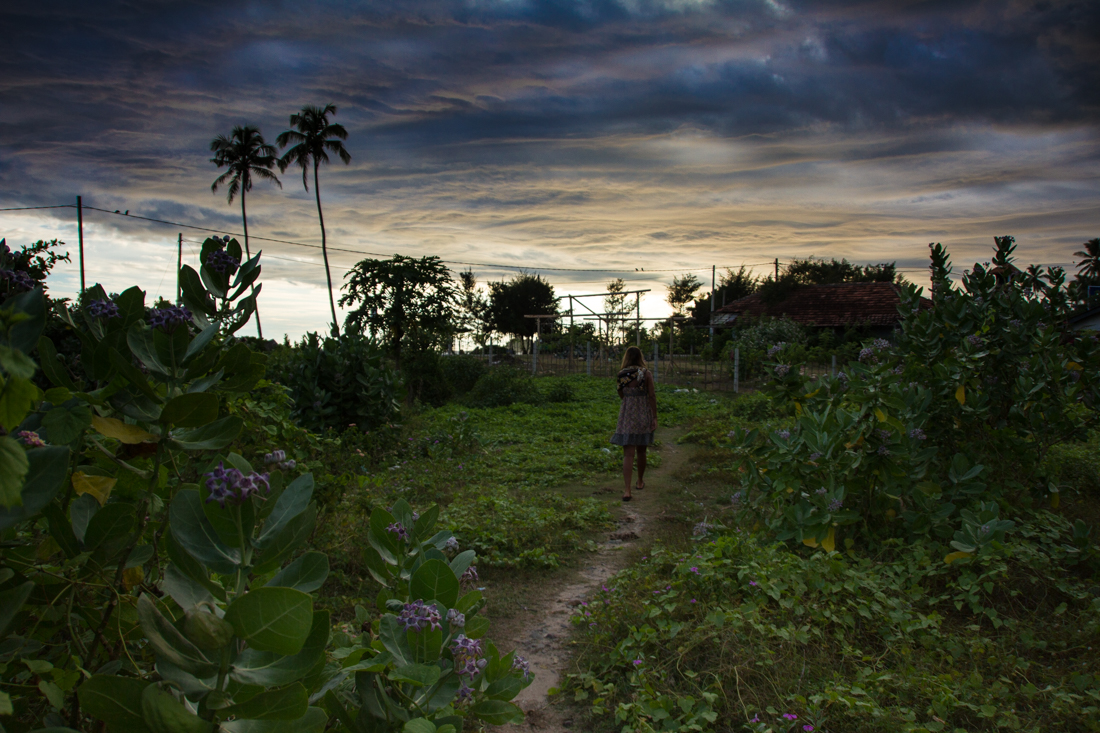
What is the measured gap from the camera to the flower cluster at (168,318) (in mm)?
916

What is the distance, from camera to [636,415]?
7.05 metres

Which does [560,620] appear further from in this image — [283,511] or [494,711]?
[283,511]

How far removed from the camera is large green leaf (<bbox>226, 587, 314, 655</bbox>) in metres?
0.71

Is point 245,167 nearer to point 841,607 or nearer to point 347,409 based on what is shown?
point 347,409

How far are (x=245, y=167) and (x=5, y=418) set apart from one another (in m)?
35.7

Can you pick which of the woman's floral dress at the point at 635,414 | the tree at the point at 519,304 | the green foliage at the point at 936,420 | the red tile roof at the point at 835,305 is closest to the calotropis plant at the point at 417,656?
the green foliage at the point at 936,420

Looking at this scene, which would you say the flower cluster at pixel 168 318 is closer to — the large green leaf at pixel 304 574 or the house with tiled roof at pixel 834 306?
the large green leaf at pixel 304 574

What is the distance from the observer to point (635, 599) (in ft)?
11.9

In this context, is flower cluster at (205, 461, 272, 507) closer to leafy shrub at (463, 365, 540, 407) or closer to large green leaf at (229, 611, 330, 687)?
large green leaf at (229, 611, 330, 687)

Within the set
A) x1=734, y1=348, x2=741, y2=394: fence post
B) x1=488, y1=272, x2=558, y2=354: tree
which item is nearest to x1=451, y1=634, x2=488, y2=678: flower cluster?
x1=734, y1=348, x2=741, y2=394: fence post

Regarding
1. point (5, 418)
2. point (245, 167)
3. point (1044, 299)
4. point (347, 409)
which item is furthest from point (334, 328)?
point (245, 167)

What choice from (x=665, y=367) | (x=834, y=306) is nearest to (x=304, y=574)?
(x=665, y=367)

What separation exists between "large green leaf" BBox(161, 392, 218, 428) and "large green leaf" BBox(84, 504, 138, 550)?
15cm

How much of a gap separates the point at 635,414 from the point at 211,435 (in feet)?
20.5
